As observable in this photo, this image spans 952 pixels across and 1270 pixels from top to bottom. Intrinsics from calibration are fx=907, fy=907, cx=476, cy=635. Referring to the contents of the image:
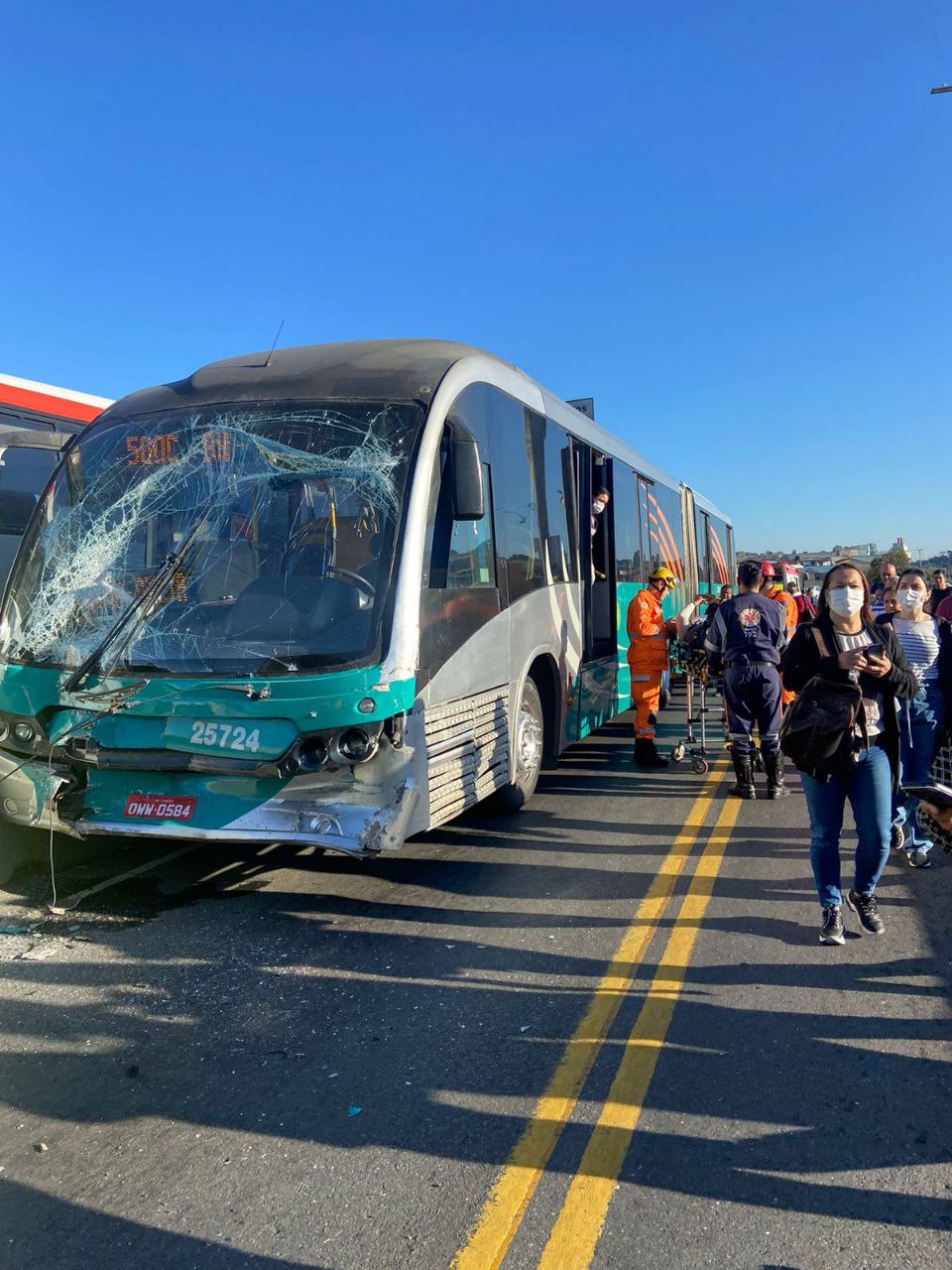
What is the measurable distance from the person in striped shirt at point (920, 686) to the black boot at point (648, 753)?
3.08 metres

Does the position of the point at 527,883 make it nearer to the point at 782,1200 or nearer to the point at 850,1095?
the point at 850,1095

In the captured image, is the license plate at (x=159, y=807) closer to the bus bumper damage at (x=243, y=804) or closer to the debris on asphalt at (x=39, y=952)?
the bus bumper damage at (x=243, y=804)

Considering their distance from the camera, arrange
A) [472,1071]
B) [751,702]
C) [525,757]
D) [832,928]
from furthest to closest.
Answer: [751,702] → [525,757] → [832,928] → [472,1071]

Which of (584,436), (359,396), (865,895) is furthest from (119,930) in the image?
(584,436)

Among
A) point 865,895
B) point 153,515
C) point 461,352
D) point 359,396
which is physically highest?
point 461,352

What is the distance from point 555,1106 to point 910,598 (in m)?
3.86

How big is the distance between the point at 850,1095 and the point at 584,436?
263 inches

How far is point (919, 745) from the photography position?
6004 mm

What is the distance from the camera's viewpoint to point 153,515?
17.6 ft

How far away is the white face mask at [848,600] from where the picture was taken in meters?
4.57

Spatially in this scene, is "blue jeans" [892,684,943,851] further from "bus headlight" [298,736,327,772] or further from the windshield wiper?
the windshield wiper

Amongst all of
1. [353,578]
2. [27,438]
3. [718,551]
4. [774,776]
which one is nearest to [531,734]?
[774,776]

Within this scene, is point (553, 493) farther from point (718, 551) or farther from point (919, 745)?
point (718, 551)

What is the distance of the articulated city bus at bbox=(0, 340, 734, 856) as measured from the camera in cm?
469
